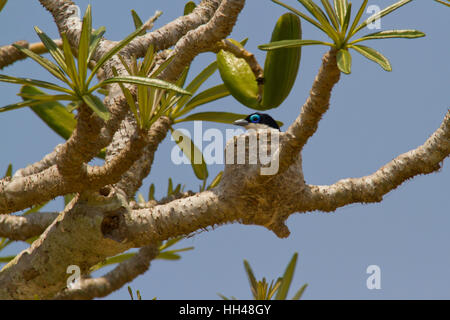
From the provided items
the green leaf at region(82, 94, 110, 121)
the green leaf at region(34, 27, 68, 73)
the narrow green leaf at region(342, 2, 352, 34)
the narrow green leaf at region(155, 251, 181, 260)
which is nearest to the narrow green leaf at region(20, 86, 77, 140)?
the green leaf at region(34, 27, 68, 73)

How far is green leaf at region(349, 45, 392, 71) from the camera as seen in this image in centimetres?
219

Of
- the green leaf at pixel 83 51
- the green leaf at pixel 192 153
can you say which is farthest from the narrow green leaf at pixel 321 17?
the green leaf at pixel 192 153

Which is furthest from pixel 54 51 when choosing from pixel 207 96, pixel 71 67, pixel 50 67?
pixel 207 96

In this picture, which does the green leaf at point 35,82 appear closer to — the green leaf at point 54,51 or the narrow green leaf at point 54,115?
the green leaf at point 54,51

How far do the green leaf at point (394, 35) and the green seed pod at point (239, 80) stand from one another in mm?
1091

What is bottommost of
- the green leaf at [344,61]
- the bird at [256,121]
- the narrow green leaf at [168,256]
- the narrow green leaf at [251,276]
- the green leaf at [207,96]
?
the narrow green leaf at [251,276]

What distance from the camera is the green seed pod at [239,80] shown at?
131 inches

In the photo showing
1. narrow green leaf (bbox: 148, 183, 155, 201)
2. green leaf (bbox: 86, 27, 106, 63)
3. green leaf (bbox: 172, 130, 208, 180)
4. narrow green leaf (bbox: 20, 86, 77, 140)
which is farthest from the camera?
narrow green leaf (bbox: 148, 183, 155, 201)

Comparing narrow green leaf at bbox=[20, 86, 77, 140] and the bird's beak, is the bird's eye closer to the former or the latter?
the bird's beak

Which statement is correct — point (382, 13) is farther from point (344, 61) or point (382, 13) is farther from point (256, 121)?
point (256, 121)

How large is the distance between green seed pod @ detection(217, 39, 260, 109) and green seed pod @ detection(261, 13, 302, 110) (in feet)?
0.35

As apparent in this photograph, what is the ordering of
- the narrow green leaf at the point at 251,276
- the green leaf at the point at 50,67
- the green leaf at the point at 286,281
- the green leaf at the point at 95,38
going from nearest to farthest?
the green leaf at the point at 50,67 → the green leaf at the point at 95,38 → the narrow green leaf at the point at 251,276 → the green leaf at the point at 286,281
